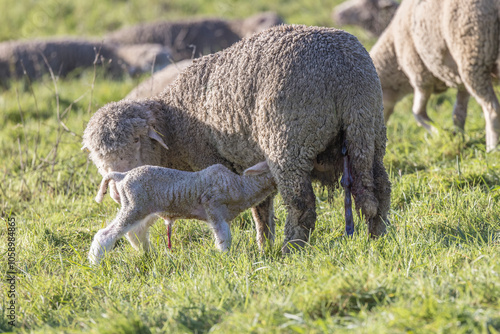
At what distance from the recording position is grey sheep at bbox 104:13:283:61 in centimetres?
1293

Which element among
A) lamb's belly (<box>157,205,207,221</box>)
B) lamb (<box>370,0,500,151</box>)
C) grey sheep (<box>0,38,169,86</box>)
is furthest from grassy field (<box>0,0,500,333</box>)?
grey sheep (<box>0,38,169,86</box>)

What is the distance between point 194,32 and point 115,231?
9517 millimetres

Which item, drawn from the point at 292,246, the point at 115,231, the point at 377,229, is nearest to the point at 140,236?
the point at 115,231

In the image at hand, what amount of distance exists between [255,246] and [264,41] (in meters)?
1.40

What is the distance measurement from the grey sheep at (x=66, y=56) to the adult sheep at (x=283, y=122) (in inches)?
260

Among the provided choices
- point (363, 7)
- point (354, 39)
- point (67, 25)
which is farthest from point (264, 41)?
point (67, 25)

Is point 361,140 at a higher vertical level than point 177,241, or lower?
higher

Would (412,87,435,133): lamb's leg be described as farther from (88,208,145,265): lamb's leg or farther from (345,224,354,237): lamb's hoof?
(88,208,145,265): lamb's leg

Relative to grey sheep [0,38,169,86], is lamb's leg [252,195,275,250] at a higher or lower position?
higher

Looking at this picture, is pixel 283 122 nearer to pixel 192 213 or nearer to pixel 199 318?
pixel 192 213

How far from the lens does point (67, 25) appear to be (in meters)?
14.8

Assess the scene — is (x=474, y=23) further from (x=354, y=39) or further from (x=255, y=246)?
(x=255, y=246)

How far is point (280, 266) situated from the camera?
3.72 metres

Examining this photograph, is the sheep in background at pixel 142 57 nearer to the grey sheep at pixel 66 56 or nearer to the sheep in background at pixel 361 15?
the grey sheep at pixel 66 56
